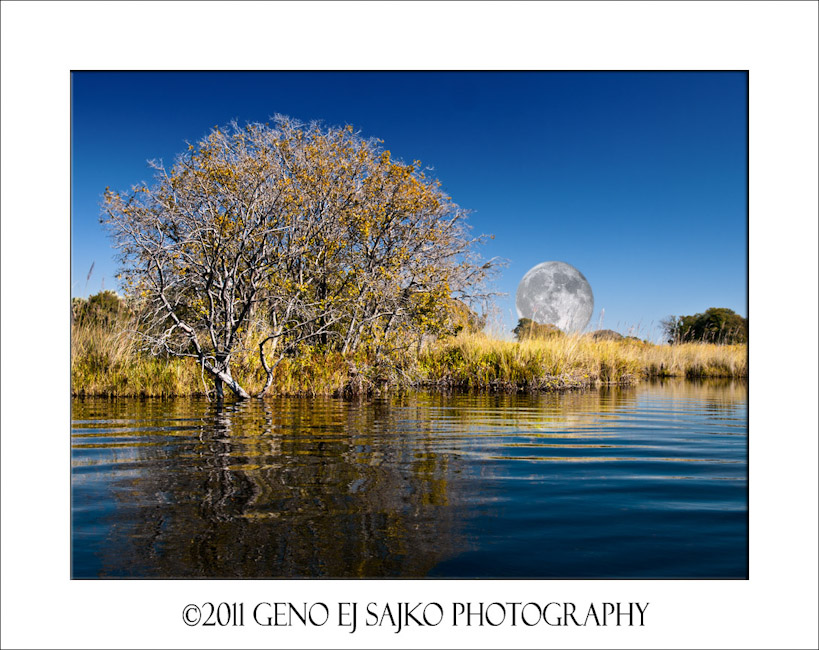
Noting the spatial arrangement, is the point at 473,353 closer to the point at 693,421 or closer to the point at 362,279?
the point at 362,279

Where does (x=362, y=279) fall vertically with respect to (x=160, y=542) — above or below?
above

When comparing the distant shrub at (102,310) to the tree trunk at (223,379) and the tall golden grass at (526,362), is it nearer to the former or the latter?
the tree trunk at (223,379)

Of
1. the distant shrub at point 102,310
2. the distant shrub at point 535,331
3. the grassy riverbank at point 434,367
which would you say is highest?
the distant shrub at point 102,310

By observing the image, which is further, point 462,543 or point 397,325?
point 397,325

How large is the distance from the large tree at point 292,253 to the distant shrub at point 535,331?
2.81 m

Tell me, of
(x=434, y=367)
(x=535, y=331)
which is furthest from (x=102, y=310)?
(x=535, y=331)

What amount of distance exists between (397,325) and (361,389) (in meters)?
1.80

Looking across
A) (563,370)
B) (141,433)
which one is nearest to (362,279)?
(563,370)

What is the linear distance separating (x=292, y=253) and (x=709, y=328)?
59.2ft

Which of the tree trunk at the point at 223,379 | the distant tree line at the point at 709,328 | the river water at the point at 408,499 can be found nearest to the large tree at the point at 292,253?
the tree trunk at the point at 223,379

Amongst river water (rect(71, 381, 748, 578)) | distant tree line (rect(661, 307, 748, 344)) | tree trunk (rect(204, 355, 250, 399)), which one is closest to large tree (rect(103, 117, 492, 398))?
tree trunk (rect(204, 355, 250, 399))

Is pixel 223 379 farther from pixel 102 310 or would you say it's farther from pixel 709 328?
pixel 709 328

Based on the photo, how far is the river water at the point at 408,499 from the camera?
3592 millimetres

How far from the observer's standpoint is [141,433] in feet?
25.4
